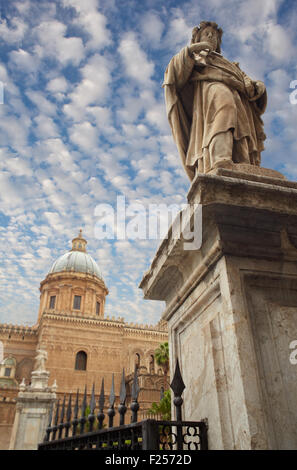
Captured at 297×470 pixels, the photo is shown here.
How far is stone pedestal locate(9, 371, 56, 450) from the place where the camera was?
862 centimetres

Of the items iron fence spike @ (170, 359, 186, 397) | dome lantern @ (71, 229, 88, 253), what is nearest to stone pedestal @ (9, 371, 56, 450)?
iron fence spike @ (170, 359, 186, 397)

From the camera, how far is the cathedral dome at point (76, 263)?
3666cm

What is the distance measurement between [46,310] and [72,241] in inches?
474

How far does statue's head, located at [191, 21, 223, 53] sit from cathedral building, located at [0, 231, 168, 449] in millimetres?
24488

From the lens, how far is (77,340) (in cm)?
3083

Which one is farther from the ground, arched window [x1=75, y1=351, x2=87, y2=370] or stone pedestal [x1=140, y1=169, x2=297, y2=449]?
arched window [x1=75, y1=351, x2=87, y2=370]

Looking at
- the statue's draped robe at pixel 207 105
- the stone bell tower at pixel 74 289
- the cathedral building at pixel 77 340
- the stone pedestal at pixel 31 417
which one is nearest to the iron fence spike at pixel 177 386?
the statue's draped robe at pixel 207 105

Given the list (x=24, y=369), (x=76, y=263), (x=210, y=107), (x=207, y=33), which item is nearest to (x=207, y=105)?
(x=210, y=107)

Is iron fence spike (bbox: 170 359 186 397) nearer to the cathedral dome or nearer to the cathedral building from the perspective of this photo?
the cathedral building

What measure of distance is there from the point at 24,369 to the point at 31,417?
989 inches

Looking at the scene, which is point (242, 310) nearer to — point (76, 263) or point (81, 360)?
point (81, 360)

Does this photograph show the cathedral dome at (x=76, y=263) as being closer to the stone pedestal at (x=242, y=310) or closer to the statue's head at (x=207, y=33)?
the statue's head at (x=207, y=33)

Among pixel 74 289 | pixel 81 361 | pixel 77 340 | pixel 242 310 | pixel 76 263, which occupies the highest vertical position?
pixel 76 263

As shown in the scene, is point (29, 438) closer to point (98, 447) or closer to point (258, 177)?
point (98, 447)
